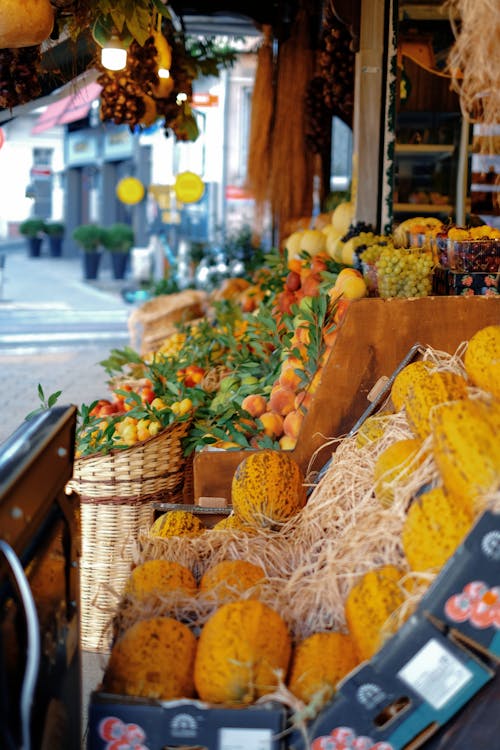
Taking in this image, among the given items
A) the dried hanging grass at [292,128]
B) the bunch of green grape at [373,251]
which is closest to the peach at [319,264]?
the bunch of green grape at [373,251]

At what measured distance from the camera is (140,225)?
21.6 metres

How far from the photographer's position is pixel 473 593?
60.6 inches

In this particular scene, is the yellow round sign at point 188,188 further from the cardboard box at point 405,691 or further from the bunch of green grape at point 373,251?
the cardboard box at point 405,691

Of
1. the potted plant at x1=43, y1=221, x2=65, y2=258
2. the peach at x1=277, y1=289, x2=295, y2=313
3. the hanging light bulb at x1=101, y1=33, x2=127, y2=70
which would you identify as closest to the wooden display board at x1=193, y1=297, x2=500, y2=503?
the peach at x1=277, y1=289, x2=295, y2=313

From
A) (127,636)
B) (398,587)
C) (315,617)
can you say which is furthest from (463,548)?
(127,636)

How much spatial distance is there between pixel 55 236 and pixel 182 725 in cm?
2647

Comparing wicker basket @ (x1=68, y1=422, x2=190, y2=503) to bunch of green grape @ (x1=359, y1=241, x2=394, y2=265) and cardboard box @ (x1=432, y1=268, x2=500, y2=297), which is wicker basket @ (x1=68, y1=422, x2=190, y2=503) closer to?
bunch of green grape @ (x1=359, y1=241, x2=394, y2=265)

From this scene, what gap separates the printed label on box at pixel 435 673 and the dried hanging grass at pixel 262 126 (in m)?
5.68

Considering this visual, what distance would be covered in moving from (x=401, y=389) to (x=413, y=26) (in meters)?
6.13

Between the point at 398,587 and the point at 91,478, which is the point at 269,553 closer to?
the point at 398,587

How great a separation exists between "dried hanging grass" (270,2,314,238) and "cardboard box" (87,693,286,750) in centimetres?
561

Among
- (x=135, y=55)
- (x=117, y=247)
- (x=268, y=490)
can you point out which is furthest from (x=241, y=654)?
(x=117, y=247)

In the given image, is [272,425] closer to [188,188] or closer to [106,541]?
[106,541]

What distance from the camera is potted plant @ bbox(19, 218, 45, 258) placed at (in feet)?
87.5
